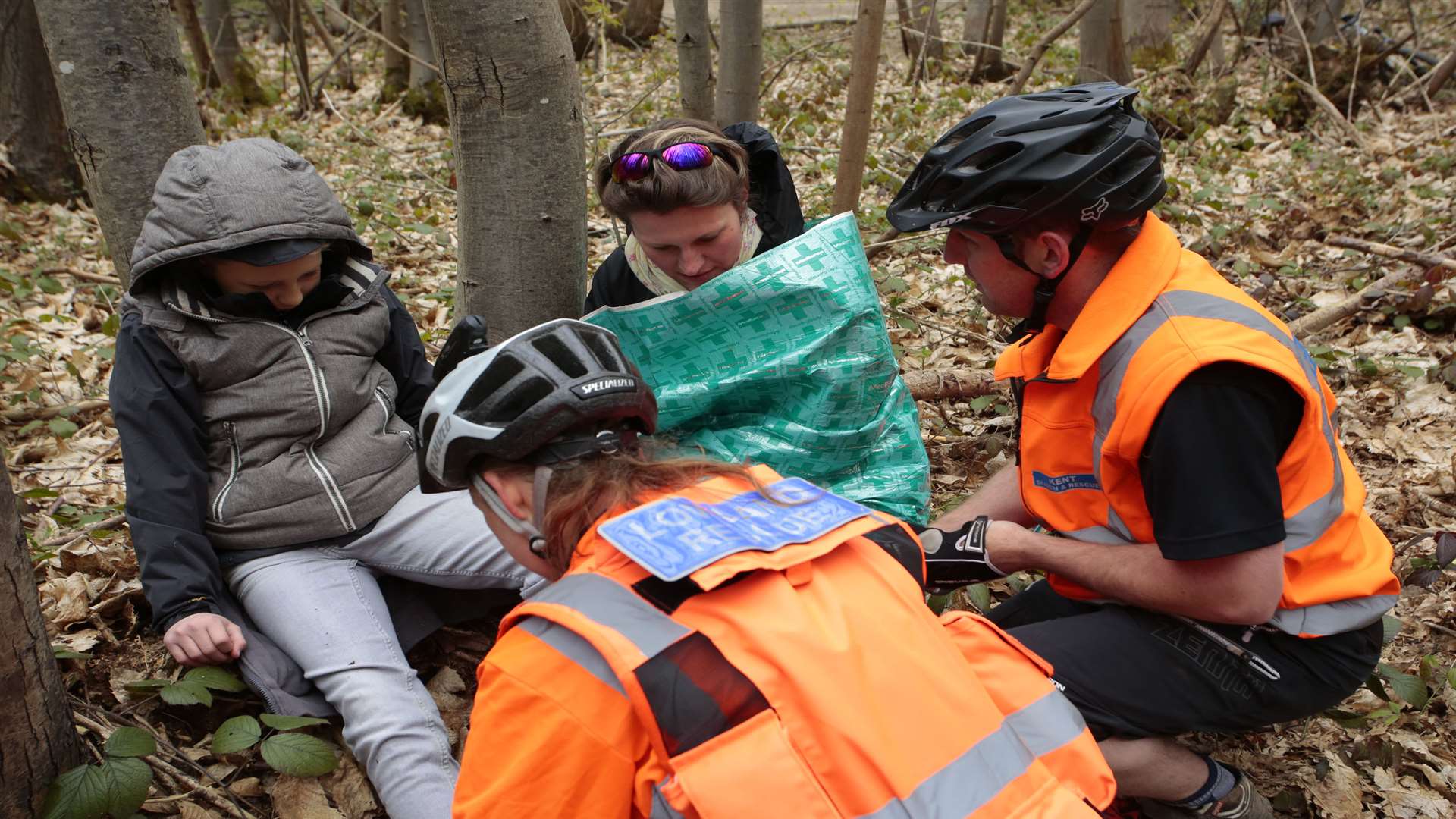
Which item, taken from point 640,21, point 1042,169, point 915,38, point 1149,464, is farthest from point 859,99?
point 640,21

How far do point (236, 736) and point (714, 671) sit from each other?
155cm

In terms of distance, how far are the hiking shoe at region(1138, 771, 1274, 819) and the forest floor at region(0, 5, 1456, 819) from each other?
0.66 ft

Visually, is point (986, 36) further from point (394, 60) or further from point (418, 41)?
point (394, 60)

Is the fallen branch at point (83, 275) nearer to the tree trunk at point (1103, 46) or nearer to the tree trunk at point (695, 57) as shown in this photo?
the tree trunk at point (695, 57)

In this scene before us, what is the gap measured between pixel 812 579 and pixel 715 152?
1.54 m

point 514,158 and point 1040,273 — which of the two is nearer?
point 1040,273

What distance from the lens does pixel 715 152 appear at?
2635mm

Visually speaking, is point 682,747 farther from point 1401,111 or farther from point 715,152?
point 1401,111

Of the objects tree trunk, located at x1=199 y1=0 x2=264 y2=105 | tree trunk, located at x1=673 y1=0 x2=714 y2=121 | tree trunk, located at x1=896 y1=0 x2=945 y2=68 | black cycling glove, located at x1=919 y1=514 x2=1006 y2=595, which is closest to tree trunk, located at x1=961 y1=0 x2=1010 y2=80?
tree trunk, located at x1=896 y1=0 x2=945 y2=68

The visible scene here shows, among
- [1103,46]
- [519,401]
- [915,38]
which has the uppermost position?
[519,401]

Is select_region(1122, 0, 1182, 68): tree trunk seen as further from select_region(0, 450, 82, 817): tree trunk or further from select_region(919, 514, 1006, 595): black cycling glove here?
select_region(0, 450, 82, 817): tree trunk

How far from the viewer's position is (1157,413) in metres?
1.84

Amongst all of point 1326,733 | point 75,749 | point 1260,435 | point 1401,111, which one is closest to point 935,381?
point 1326,733

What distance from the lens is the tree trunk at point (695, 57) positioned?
518 centimetres
